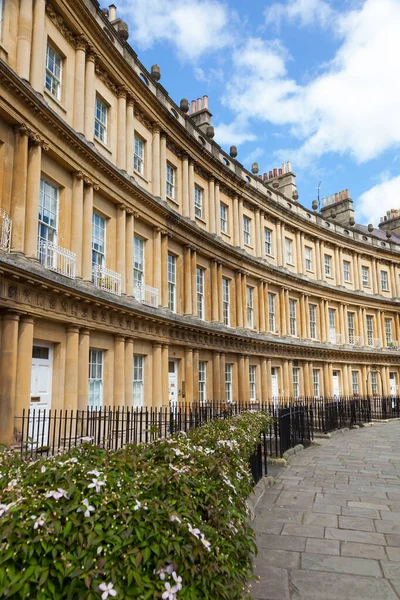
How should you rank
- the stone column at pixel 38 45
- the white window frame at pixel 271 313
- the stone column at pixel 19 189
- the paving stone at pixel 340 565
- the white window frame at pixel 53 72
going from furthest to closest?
the white window frame at pixel 271 313 → the white window frame at pixel 53 72 → the stone column at pixel 38 45 → the stone column at pixel 19 189 → the paving stone at pixel 340 565

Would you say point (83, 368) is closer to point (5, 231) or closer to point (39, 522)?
point (5, 231)

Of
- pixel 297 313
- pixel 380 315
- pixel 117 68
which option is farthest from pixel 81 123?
pixel 380 315

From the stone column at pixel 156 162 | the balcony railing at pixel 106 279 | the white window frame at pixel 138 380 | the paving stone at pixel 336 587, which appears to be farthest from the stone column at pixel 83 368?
the paving stone at pixel 336 587

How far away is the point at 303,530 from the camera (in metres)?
5.66

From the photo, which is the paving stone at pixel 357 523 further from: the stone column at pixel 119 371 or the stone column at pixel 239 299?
the stone column at pixel 239 299

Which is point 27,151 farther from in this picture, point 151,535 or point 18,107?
point 151,535

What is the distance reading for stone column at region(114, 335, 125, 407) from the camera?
45.5 feet

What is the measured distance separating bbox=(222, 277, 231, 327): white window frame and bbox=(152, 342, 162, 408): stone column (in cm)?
664

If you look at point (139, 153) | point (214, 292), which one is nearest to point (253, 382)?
point (214, 292)

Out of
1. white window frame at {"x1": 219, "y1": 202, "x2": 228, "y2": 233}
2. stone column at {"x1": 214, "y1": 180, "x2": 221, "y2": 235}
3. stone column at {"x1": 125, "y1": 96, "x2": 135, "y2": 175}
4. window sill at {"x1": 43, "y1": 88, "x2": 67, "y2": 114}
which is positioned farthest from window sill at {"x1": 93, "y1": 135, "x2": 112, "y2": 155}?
white window frame at {"x1": 219, "y1": 202, "x2": 228, "y2": 233}

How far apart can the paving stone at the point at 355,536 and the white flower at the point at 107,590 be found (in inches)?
153

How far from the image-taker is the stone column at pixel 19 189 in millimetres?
10234

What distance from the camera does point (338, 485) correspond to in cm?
812

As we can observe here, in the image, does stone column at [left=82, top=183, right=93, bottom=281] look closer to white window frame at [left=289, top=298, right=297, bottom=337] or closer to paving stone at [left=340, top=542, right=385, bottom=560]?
paving stone at [left=340, top=542, right=385, bottom=560]
